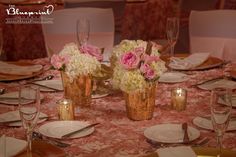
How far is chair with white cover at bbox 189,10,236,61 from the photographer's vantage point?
2891 mm

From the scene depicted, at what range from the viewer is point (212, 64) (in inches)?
92.9

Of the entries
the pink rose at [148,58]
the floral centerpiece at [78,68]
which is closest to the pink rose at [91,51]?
the floral centerpiece at [78,68]

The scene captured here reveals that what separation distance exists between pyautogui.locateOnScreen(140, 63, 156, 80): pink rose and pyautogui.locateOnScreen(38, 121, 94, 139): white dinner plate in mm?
235

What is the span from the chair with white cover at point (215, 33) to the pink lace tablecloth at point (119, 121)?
0.79 m

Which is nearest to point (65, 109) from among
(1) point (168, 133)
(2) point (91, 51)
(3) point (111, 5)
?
(2) point (91, 51)

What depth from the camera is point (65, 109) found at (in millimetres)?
1697

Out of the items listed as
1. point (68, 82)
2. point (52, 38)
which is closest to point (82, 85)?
point (68, 82)

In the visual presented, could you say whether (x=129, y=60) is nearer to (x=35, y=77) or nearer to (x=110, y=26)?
(x=35, y=77)

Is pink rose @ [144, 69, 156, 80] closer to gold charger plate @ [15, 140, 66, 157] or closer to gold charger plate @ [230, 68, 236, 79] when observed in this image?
gold charger plate @ [15, 140, 66, 157]

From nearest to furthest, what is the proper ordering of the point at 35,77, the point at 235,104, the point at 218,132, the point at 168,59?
1. the point at 218,132
2. the point at 235,104
3. the point at 35,77
4. the point at 168,59

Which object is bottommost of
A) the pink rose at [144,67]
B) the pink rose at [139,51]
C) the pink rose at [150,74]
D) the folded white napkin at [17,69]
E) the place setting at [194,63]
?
the folded white napkin at [17,69]

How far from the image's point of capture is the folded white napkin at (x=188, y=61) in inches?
92.4

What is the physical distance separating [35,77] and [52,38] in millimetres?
795

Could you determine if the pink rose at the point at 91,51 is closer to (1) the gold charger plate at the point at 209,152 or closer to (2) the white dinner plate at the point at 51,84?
(2) the white dinner plate at the point at 51,84
